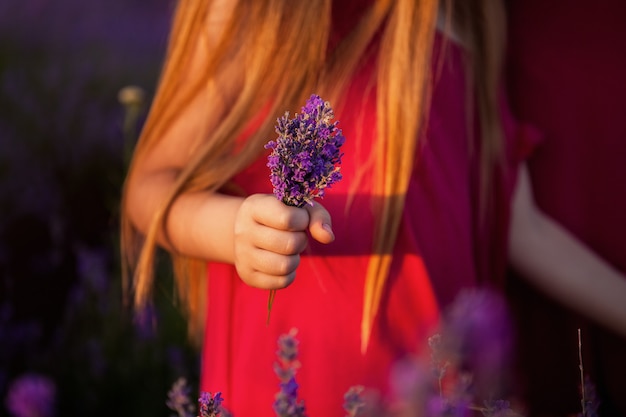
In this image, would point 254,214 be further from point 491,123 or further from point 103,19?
point 103,19

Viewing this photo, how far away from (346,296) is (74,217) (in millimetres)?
1674

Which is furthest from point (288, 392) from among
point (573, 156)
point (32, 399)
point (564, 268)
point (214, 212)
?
point (573, 156)

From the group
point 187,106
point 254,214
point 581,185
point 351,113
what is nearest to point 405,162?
point 351,113

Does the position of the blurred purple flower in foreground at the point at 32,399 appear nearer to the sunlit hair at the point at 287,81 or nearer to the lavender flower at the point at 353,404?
the sunlit hair at the point at 287,81

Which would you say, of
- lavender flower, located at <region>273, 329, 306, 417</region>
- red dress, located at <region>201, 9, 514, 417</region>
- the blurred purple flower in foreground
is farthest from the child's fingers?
the blurred purple flower in foreground

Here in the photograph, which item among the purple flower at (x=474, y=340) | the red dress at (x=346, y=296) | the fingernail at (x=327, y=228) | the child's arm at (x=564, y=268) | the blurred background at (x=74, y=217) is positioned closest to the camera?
the purple flower at (x=474, y=340)

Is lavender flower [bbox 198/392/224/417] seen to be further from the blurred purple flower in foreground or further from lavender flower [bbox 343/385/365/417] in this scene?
the blurred purple flower in foreground

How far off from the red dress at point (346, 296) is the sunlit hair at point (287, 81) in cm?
3

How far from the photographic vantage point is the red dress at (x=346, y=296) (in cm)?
138

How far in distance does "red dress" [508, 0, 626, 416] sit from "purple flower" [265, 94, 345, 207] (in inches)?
48.8

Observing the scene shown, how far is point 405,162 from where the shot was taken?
4.66 ft

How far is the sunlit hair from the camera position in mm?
1392

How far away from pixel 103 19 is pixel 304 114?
3045 mm

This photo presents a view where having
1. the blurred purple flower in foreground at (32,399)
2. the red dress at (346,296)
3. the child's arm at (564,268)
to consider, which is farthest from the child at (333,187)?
the blurred purple flower in foreground at (32,399)
